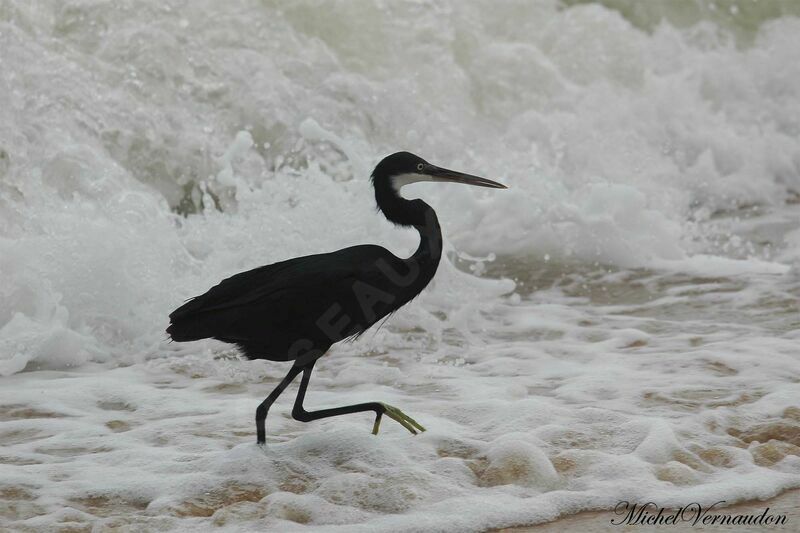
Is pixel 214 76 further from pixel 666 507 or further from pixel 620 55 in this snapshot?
pixel 666 507

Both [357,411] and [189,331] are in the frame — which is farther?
[357,411]

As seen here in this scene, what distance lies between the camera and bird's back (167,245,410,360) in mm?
3855

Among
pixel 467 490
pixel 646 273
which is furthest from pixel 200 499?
pixel 646 273

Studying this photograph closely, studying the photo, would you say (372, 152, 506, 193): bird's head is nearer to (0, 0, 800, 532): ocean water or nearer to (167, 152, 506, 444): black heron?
(167, 152, 506, 444): black heron

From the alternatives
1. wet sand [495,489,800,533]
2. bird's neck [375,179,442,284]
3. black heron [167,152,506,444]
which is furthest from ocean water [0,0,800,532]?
bird's neck [375,179,442,284]

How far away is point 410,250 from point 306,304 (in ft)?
9.60

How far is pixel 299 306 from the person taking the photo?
12.6ft

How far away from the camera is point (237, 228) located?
6598mm

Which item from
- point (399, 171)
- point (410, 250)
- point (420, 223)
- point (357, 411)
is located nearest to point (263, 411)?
point (357, 411)

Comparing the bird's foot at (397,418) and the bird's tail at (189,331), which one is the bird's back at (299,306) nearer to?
the bird's tail at (189,331)

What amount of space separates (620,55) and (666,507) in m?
8.72

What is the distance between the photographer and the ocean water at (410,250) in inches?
149
